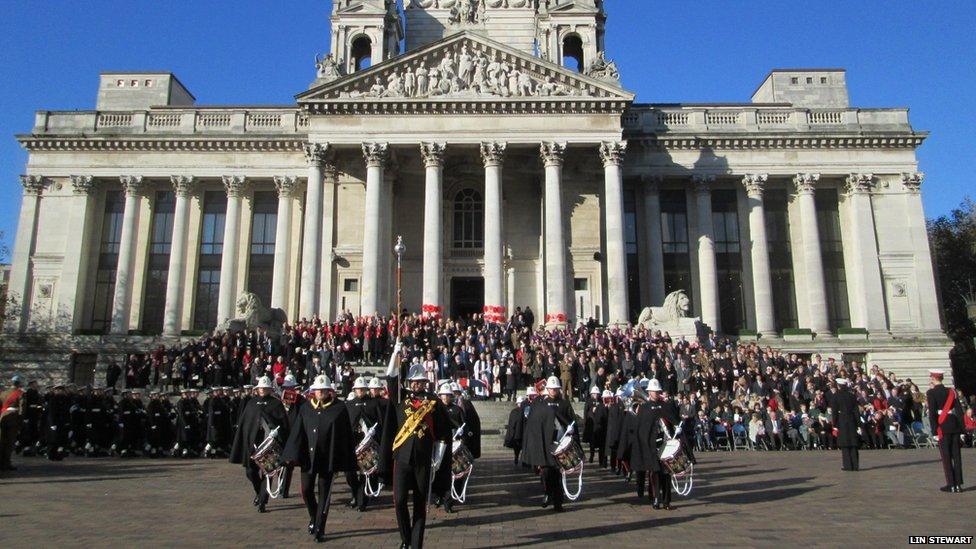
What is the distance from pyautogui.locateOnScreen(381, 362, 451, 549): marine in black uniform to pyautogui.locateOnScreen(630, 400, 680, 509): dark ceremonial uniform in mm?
3638

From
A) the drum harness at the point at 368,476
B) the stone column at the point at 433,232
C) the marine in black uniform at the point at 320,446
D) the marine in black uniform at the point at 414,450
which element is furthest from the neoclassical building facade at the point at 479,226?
the marine in black uniform at the point at 414,450

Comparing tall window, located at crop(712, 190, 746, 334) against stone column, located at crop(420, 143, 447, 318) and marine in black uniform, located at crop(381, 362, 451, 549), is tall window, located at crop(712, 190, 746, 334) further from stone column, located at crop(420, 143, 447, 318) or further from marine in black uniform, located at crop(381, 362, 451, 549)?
marine in black uniform, located at crop(381, 362, 451, 549)

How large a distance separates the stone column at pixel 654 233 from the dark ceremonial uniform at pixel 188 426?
27.0m

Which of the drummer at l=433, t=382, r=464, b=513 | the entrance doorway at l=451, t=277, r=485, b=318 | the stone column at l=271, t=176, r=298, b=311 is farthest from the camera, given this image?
the entrance doorway at l=451, t=277, r=485, b=318

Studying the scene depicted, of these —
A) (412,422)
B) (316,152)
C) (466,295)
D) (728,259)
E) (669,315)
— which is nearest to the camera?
(412,422)

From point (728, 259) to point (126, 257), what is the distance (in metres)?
35.0

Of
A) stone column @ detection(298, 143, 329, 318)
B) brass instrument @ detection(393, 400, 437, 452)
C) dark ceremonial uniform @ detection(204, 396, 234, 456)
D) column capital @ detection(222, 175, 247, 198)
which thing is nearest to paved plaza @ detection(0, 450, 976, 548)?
brass instrument @ detection(393, 400, 437, 452)

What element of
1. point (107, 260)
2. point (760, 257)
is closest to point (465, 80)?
point (760, 257)

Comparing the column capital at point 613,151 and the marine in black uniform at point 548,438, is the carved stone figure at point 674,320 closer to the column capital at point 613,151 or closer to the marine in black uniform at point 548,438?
the column capital at point 613,151

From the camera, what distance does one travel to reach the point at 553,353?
26.0 meters

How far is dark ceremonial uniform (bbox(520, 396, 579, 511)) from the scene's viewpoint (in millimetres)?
11125

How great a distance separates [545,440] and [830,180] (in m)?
37.9

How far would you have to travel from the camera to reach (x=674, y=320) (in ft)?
109

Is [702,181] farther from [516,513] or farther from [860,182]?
[516,513]
